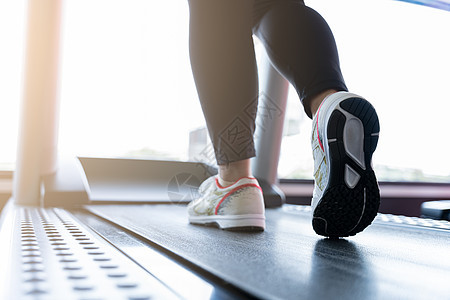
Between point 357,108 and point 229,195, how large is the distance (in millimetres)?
403

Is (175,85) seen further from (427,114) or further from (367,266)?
(367,266)

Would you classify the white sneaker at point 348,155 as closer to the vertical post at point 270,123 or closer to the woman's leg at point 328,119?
the woman's leg at point 328,119

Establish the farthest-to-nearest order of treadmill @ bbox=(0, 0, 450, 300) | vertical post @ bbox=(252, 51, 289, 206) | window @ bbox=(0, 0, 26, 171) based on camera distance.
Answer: vertical post @ bbox=(252, 51, 289, 206) < window @ bbox=(0, 0, 26, 171) < treadmill @ bbox=(0, 0, 450, 300)

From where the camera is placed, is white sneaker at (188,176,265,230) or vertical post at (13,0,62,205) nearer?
white sneaker at (188,176,265,230)

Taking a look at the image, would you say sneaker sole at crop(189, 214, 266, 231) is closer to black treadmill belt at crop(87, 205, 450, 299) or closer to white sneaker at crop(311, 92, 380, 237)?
black treadmill belt at crop(87, 205, 450, 299)

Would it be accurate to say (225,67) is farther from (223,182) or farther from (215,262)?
(215,262)

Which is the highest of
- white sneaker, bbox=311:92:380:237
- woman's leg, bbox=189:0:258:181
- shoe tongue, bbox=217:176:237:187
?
woman's leg, bbox=189:0:258:181

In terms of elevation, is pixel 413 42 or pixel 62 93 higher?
pixel 413 42

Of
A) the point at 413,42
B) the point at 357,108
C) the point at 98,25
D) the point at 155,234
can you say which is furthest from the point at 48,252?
the point at 413,42

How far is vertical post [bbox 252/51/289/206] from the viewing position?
2521mm

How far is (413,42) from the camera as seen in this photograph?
9.36ft

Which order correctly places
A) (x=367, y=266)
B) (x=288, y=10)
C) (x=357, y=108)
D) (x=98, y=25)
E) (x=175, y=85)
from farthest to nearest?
1. (x=175, y=85)
2. (x=98, y=25)
3. (x=288, y=10)
4. (x=357, y=108)
5. (x=367, y=266)

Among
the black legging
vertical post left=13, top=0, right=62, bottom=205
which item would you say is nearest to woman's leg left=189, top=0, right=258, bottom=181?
the black legging

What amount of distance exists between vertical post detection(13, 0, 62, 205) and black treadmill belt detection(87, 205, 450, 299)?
1044 mm
